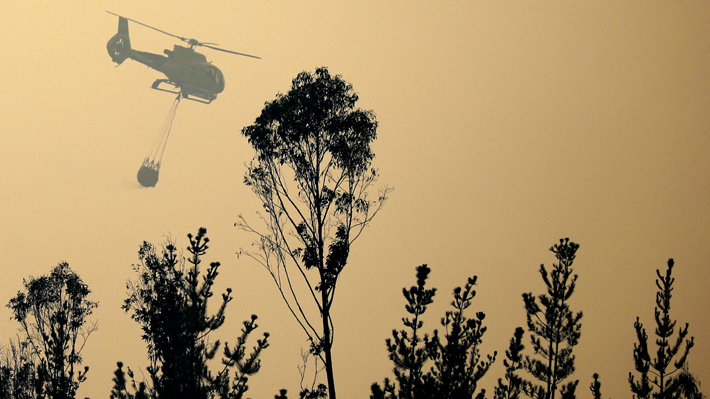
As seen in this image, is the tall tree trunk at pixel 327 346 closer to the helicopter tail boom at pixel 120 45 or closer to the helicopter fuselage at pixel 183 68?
the helicopter fuselage at pixel 183 68

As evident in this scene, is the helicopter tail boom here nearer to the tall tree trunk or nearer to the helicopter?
the helicopter

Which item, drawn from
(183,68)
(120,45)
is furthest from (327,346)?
(120,45)

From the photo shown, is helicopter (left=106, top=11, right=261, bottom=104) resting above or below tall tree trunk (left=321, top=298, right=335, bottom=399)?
above

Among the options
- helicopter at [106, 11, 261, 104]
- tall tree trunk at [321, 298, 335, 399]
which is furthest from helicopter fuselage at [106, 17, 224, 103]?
tall tree trunk at [321, 298, 335, 399]

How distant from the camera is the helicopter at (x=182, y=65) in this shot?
80812 mm

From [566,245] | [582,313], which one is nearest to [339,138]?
[566,245]

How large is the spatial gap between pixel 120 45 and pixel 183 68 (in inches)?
514

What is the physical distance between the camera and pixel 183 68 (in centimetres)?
8175

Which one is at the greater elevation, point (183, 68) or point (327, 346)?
point (183, 68)

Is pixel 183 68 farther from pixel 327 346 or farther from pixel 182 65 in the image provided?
pixel 327 346

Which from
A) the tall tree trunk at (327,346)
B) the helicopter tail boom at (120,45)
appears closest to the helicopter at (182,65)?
the helicopter tail boom at (120,45)

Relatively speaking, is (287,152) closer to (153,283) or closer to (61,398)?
(153,283)

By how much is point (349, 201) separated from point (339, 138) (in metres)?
2.23

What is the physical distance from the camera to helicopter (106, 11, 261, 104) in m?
80.8
